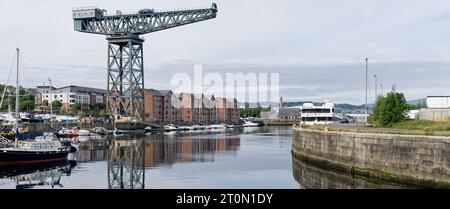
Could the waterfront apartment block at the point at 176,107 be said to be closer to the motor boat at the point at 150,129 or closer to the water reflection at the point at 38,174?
the motor boat at the point at 150,129

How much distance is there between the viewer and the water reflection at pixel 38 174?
34.4m

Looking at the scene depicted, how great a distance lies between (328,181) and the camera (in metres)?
33.1

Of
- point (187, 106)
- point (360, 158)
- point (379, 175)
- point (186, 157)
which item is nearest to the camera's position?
point (379, 175)

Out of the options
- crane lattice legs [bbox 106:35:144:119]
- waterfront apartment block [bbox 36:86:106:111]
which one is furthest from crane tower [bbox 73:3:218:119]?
waterfront apartment block [bbox 36:86:106:111]

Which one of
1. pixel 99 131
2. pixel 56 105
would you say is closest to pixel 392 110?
pixel 99 131

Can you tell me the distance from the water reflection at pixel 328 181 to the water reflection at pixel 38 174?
56.0 ft

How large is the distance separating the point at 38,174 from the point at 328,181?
22.9 meters

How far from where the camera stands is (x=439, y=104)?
190 feet

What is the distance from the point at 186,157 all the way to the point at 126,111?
6775 cm

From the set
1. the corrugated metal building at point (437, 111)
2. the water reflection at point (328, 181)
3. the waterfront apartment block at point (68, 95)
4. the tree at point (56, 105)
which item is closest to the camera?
the water reflection at point (328, 181)

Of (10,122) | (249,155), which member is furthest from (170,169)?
(10,122)

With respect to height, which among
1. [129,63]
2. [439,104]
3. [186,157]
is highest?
[129,63]

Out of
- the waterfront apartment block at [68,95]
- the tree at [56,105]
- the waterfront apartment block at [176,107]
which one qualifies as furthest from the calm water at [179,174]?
the waterfront apartment block at [68,95]
